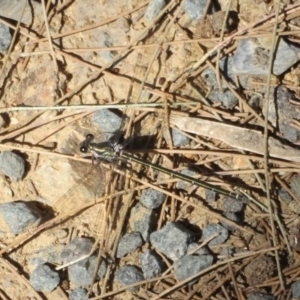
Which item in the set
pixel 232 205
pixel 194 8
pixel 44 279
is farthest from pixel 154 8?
pixel 44 279

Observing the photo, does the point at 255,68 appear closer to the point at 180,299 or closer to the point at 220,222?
the point at 220,222

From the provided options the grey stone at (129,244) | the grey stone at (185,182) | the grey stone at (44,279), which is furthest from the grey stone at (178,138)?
the grey stone at (44,279)

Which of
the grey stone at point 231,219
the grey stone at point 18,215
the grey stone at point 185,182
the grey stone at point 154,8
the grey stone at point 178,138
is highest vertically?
the grey stone at point 154,8

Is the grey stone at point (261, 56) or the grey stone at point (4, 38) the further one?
the grey stone at point (4, 38)

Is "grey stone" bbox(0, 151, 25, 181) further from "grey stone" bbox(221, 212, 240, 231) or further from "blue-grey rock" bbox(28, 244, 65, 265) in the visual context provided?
"grey stone" bbox(221, 212, 240, 231)

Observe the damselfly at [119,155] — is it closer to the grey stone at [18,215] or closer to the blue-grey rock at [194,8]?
the grey stone at [18,215]

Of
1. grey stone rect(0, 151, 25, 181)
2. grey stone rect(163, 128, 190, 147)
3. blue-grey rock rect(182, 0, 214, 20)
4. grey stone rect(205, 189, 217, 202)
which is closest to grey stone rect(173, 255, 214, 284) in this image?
grey stone rect(205, 189, 217, 202)
